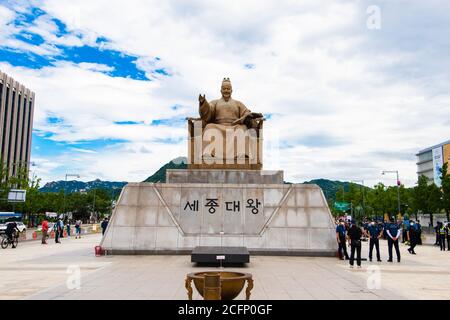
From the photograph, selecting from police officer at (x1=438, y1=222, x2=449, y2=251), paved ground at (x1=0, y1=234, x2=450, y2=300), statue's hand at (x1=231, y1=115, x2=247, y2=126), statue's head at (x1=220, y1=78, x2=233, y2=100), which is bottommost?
paved ground at (x1=0, y1=234, x2=450, y2=300)

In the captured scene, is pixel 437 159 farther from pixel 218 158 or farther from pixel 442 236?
pixel 218 158

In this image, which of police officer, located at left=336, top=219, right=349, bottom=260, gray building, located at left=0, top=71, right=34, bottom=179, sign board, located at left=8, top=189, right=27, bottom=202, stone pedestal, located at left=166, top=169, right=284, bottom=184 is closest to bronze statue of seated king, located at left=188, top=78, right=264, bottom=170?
stone pedestal, located at left=166, top=169, right=284, bottom=184

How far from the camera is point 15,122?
72.9 metres

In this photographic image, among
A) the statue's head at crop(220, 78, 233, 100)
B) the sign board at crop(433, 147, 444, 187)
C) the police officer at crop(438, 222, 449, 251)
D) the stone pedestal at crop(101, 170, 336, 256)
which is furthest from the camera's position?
the sign board at crop(433, 147, 444, 187)

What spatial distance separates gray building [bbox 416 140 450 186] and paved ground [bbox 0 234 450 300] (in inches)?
3030

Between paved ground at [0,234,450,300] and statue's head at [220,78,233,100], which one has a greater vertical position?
statue's head at [220,78,233,100]

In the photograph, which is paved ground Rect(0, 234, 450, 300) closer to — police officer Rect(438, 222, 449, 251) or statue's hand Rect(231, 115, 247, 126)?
statue's hand Rect(231, 115, 247, 126)

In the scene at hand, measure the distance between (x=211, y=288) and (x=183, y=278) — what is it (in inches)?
177

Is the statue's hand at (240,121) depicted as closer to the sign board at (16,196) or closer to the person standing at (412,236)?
the person standing at (412,236)

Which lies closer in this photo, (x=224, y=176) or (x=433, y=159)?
(x=224, y=176)

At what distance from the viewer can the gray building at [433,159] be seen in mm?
82125

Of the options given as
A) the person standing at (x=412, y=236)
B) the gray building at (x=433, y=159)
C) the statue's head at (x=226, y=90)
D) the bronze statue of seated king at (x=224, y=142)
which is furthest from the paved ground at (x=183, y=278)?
the gray building at (x=433, y=159)

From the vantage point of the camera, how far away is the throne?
54.7 feet

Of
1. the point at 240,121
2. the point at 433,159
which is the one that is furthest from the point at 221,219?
the point at 433,159
